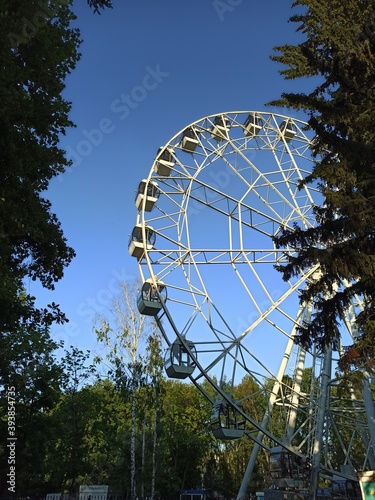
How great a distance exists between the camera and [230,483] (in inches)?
1976

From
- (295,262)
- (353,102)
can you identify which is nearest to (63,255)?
(295,262)

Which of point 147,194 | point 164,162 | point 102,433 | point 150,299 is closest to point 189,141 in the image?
point 164,162

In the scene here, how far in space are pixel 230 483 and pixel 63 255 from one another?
150 ft

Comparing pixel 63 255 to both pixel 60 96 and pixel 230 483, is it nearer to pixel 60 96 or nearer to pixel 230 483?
pixel 60 96

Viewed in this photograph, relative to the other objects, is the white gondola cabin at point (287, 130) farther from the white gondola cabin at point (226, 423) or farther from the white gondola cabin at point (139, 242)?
the white gondola cabin at point (226, 423)

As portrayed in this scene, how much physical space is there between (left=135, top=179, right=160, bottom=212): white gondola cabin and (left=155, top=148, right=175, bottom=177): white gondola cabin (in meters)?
0.87

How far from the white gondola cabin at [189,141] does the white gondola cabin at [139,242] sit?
5543mm

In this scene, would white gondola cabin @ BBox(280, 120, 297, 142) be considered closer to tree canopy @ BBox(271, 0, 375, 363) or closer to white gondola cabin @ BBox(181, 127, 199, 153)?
white gondola cabin @ BBox(181, 127, 199, 153)

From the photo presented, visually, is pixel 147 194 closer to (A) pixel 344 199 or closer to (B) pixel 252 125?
(B) pixel 252 125

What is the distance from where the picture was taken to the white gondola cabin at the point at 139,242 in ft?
69.3

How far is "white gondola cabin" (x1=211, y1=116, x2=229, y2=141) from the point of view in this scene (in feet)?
84.1

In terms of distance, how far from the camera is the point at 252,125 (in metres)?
26.7

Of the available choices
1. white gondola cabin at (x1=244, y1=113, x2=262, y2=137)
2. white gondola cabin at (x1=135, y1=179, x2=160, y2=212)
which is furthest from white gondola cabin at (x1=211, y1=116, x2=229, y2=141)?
white gondola cabin at (x1=135, y1=179, x2=160, y2=212)

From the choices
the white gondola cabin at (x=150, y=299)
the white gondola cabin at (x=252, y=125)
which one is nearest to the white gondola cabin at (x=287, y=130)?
the white gondola cabin at (x=252, y=125)
